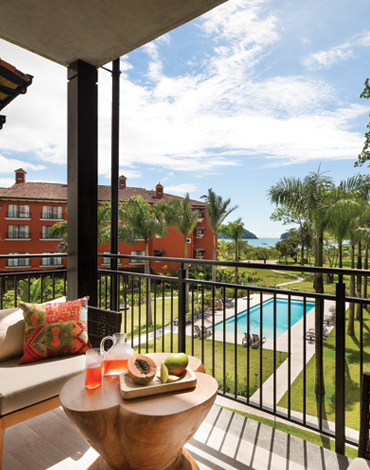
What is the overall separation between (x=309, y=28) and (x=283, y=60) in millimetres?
5578

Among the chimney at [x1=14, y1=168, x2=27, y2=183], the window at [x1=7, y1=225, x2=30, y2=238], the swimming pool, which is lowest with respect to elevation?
the swimming pool

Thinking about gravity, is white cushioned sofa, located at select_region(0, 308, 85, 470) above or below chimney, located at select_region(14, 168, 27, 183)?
below

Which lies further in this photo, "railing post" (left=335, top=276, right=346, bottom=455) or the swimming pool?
the swimming pool

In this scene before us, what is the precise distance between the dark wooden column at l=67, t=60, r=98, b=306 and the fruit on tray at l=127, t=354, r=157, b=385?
1.44 m

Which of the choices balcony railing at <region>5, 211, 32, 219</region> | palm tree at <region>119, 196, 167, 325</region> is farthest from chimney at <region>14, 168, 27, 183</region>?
palm tree at <region>119, 196, 167, 325</region>

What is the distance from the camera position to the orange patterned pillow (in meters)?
1.96

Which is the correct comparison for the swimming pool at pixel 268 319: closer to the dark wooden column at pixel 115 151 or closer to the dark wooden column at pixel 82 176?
the dark wooden column at pixel 115 151

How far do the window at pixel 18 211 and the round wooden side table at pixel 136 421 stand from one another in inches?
1254

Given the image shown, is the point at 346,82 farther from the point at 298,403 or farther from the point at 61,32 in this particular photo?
the point at 61,32

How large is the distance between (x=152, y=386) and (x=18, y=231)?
31905 millimetres

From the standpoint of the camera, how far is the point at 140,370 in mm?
1243

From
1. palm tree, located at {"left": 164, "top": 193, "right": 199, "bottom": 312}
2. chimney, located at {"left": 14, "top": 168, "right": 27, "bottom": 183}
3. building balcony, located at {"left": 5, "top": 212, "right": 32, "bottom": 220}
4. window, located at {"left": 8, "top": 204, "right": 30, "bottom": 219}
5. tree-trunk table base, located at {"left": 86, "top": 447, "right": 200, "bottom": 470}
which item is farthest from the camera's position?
chimney, located at {"left": 14, "top": 168, "right": 27, "bottom": 183}

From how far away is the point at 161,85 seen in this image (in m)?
46.2

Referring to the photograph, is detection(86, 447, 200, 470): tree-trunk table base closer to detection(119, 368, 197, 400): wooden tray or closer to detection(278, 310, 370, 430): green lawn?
detection(119, 368, 197, 400): wooden tray
